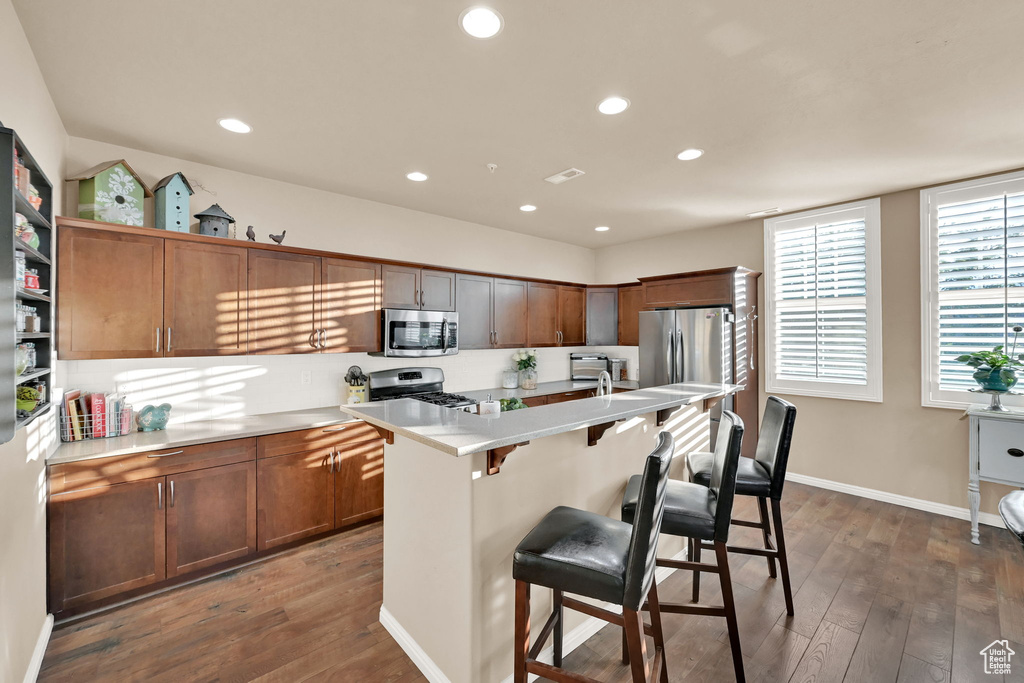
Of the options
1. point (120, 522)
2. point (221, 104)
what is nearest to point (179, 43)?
point (221, 104)

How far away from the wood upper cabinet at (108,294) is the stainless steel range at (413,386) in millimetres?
1561

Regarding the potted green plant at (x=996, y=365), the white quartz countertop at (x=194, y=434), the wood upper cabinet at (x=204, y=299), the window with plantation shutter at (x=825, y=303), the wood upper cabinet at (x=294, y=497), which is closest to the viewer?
the white quartz countertop at (x=194, y=434)

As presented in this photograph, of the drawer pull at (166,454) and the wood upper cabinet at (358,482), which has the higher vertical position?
the drawer pull at (166,454)

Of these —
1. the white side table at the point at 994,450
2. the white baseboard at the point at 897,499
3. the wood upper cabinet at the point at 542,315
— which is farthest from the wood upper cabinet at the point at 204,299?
the white side table at the point at 994,450

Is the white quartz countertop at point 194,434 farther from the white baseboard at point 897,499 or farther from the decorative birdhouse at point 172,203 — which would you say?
the white baseboard at point 897,499

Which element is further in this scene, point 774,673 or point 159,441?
point 159,441

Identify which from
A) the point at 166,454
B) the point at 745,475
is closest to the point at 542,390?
the point at 745,475

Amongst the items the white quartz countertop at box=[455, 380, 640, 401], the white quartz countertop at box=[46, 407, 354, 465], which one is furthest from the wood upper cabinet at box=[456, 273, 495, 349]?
the white quartz countertop at box=[46, 407, 354, 465]

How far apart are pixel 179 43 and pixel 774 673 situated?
381 cm

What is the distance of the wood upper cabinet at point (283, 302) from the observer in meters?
3.08

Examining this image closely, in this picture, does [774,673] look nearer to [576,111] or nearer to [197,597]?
[576,111]

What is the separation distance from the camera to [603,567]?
4.66 ft

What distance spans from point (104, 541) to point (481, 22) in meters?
3.26

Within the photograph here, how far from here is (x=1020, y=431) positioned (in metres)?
3.01
